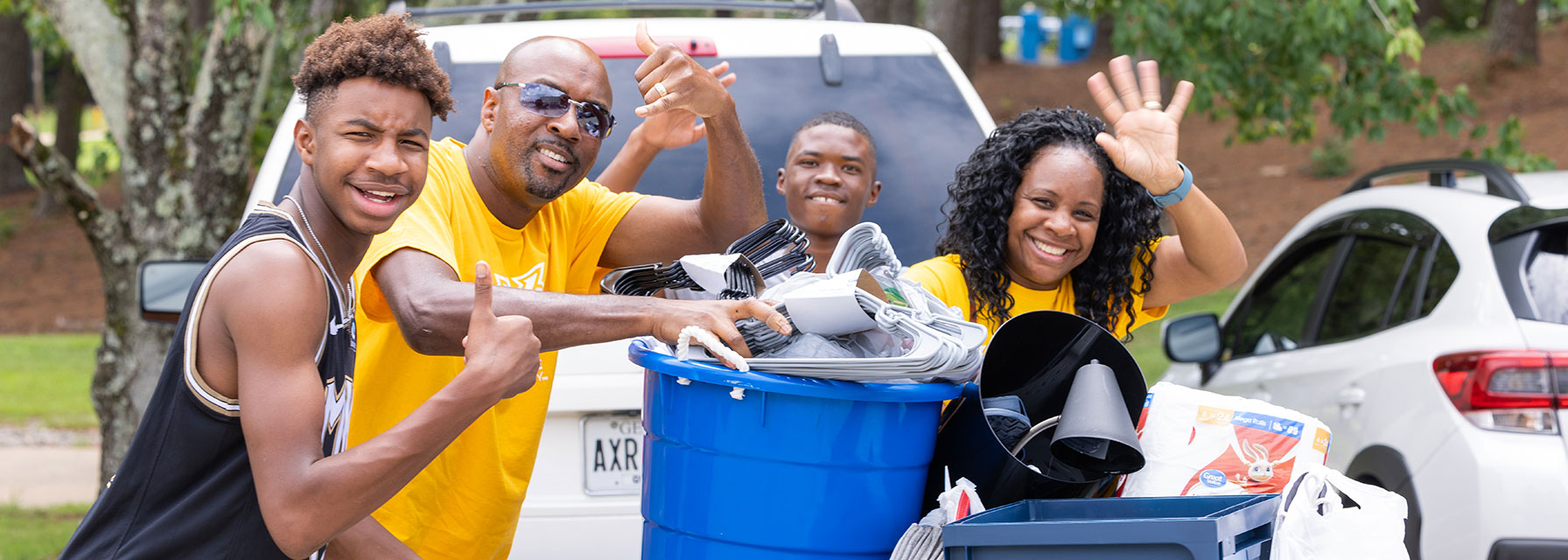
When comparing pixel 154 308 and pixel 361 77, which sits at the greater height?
pixel 361 77

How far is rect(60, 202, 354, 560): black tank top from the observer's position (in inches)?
79.2

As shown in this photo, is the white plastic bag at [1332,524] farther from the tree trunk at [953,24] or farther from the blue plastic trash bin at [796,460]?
the tree trunk at [953,24]

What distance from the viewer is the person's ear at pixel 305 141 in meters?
2.23

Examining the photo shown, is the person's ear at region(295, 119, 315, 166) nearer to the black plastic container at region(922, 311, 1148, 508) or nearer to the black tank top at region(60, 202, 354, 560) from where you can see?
the black tank top at region(60, 202, 354, 560)

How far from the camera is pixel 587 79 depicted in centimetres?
284

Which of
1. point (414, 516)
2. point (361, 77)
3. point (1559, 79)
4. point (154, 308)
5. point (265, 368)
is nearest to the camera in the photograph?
point (265, 368)

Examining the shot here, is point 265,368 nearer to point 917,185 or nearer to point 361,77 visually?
point 361,77

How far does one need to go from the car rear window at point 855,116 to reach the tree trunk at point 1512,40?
763 inches

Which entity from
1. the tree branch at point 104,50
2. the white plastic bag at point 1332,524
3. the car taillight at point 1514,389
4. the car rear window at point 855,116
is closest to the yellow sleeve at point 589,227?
the car rear window at point 855,116

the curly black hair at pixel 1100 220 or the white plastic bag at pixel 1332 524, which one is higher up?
the curly black hair at pixel 1100 220

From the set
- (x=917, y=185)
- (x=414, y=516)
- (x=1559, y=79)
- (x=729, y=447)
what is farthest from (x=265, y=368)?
(x=1559, y=79)

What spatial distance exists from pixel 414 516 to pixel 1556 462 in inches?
109

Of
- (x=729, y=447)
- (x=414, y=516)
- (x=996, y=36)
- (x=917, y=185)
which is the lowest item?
(x=414, y=516)

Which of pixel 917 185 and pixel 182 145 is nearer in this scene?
pixel 917 185
